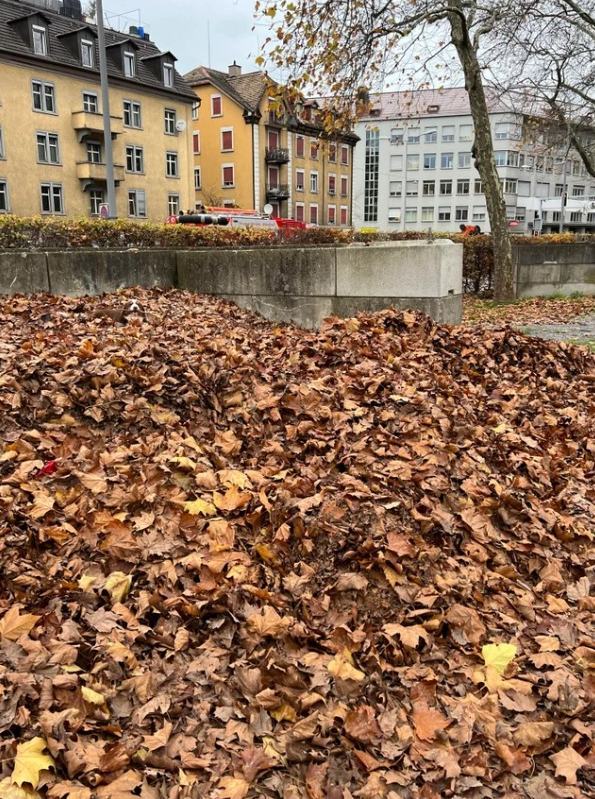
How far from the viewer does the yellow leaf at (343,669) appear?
2.60 meters

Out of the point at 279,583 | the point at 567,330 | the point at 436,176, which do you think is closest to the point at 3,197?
the point at 567,330

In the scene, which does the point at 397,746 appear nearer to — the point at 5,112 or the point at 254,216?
the point at 254,216

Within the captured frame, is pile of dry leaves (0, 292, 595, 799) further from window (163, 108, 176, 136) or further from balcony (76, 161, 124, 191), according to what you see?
window (163, 108, 176, 136)

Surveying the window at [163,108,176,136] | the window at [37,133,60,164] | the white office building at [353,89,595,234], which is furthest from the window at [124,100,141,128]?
the white office building at [353,89,595,234]

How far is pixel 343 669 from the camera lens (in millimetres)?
2635

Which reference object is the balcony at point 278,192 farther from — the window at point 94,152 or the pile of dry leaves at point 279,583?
the pile of dry leaves at point 279,583

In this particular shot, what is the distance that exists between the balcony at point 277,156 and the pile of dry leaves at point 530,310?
4059cm

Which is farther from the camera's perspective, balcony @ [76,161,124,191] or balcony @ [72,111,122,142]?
balcony @ [76,161,124,191]

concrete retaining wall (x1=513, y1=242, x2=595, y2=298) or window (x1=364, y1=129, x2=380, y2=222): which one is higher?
window (x1=364, y1=129, x2=380, y2=222)

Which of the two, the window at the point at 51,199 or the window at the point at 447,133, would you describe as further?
the window at the point at 447,133

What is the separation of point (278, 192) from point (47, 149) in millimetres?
21762

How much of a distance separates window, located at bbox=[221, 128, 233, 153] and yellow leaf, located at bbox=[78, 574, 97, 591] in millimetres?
53424

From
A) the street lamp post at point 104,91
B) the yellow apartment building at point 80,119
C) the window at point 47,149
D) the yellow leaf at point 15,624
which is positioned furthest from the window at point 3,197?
the yellow leaf at point 15,624

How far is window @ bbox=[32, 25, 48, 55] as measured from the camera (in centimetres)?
3450
